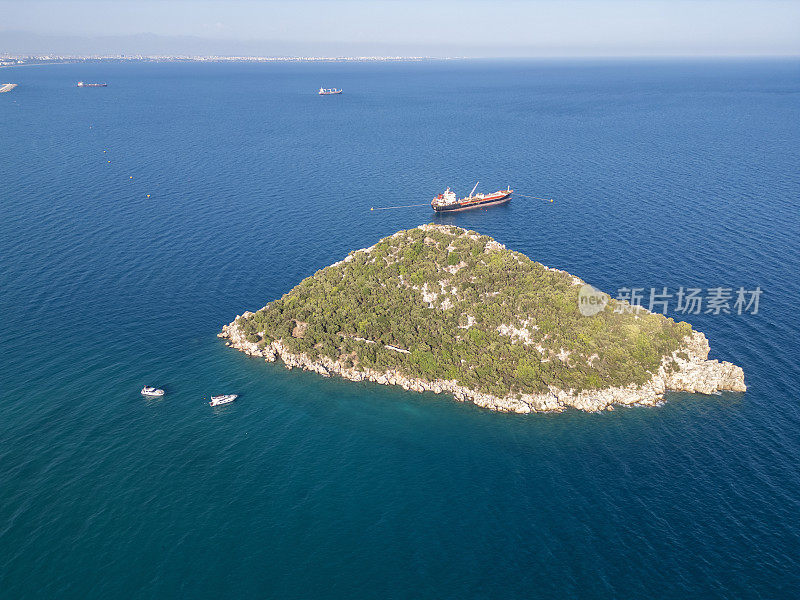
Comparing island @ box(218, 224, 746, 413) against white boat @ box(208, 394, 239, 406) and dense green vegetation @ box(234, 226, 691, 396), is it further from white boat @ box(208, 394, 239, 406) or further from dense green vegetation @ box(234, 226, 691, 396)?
white boat @ box(208, 394, 239, 406)

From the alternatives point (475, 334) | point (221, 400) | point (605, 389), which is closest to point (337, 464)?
point (221, 400)

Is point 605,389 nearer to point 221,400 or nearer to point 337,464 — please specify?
point 337,464

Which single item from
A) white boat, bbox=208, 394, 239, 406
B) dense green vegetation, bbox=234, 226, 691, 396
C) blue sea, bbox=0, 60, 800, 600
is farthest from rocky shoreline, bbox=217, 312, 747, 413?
white boat, bbox=208, 394, 239, 406

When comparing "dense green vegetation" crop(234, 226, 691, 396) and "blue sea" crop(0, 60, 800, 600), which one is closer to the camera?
"blue sea" crop(0, 60, 800, 600)

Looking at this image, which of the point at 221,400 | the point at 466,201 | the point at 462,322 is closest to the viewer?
the point at 221,400

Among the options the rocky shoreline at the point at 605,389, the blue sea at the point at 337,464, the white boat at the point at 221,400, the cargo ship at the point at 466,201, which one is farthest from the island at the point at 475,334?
the cargo ship at the point at 466,201

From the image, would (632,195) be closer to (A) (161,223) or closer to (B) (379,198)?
(B) (379,198)

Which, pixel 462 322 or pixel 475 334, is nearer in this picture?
pixel 475 334
